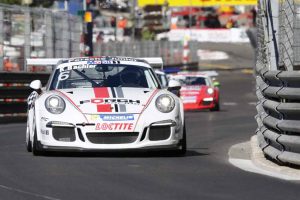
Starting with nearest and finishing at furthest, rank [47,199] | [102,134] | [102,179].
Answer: [47,199] → [102,179] → [102,134]

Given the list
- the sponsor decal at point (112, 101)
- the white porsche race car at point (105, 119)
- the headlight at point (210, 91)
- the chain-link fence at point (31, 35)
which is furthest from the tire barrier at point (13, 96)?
the sponsor decal at point (112, 101)

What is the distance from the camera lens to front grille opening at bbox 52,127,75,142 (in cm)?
1187

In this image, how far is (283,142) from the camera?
35.8 ft

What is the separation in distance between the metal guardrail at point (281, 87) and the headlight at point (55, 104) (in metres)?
2.47

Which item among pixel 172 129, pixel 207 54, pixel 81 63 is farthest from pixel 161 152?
pixel 207 54

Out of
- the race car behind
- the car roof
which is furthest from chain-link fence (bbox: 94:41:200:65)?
the car roof

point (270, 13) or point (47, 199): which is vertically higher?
point (270, 13)

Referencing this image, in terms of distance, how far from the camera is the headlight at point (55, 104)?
39.4ft

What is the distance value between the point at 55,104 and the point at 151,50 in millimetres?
34225

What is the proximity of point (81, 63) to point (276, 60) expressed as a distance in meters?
2.58

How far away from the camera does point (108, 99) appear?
12.1m

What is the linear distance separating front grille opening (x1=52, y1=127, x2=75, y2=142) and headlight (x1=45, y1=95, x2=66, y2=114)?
0.71 ft

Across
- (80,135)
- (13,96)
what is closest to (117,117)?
(80,135)

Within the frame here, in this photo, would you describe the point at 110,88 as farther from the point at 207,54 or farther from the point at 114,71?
the point at 207,54
